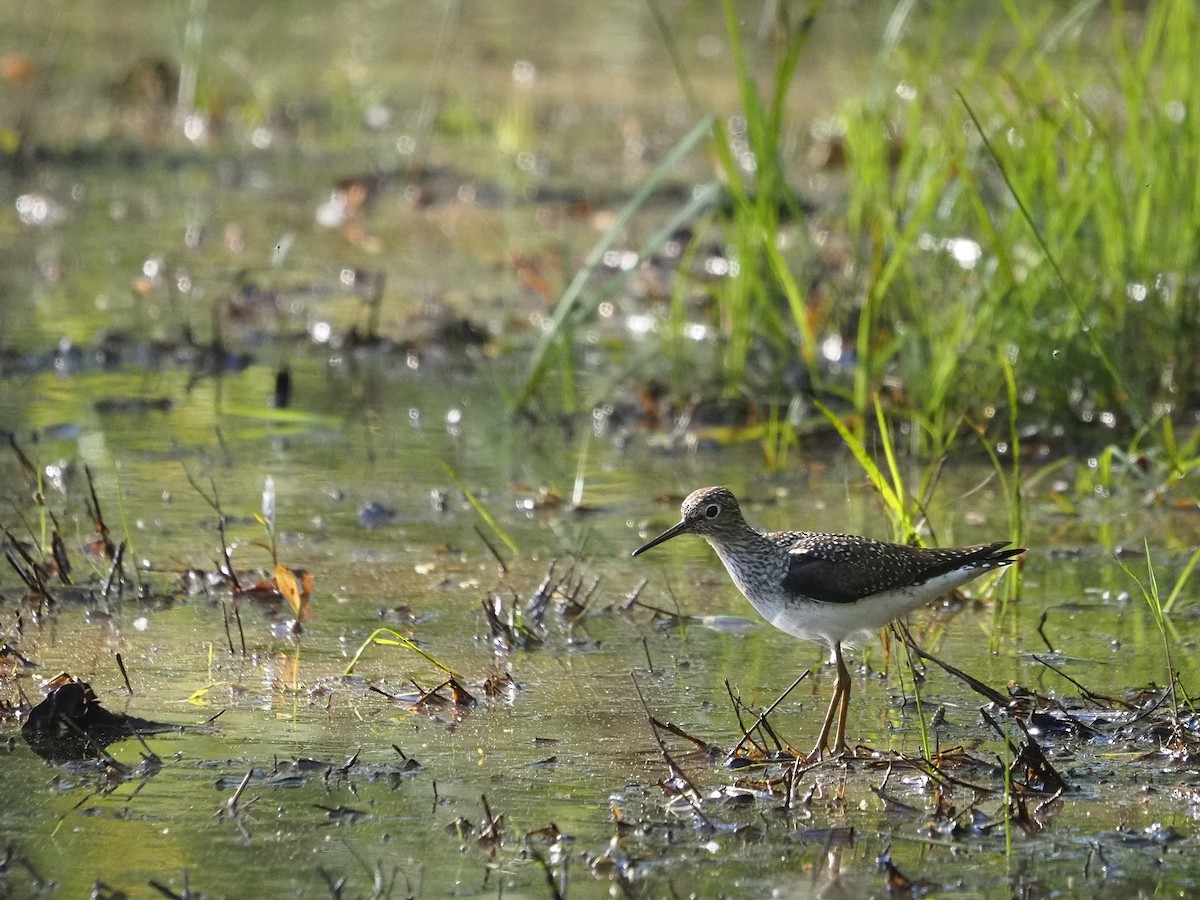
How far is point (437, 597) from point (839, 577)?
1.47 m

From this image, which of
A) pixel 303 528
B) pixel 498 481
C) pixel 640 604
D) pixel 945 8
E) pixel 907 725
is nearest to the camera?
pixel 907 725

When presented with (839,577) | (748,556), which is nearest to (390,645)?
(748,556)

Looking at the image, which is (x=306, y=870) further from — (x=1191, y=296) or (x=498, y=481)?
(x=1191, y=296)

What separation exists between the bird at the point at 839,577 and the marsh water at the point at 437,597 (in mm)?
254

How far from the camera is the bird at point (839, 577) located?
4.73 m

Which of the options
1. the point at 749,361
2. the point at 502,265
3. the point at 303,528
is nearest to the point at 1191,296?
the point at 749,361

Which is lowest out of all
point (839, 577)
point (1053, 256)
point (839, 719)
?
point (839, 719)

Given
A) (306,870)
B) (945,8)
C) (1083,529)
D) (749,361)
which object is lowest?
(306,870)

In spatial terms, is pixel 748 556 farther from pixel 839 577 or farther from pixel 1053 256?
pixel 1053 256

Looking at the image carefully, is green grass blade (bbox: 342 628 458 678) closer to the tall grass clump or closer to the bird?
the bird

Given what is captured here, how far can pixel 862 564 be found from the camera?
4770mm

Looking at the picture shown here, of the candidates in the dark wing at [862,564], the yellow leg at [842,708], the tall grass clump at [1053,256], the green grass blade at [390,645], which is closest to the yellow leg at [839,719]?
the yellow leg at [842,708]

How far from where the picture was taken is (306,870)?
377 centimetres

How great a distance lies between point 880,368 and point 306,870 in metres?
4.05
